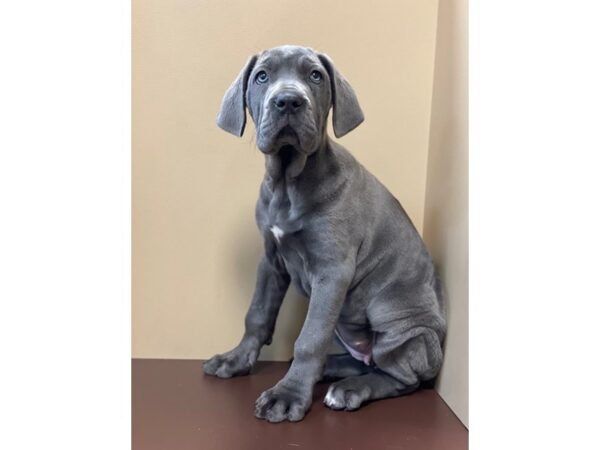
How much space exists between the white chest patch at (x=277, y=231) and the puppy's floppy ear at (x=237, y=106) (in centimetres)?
31

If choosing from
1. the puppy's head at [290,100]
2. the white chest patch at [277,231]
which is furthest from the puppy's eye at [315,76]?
Result: the white chest patch at [277,231]

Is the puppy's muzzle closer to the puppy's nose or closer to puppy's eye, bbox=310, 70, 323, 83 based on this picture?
the puppy's nose

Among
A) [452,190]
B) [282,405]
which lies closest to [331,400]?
[282,405]

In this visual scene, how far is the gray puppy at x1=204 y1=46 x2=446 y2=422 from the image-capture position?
1.74 m

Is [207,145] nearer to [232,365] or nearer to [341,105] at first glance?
[341,105]

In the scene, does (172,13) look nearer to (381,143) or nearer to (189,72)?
(189,72)

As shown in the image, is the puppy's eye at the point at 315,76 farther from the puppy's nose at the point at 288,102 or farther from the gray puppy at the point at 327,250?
the puppy's nose at the point at 288,102

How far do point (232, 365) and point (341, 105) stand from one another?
970 millimetres

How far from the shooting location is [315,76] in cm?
183

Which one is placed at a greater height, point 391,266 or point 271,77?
point 271,77

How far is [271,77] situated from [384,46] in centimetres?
76

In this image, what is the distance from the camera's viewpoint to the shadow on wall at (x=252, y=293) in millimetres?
2359

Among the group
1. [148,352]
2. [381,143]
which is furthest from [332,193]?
[148,352]

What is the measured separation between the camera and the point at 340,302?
1.81m
